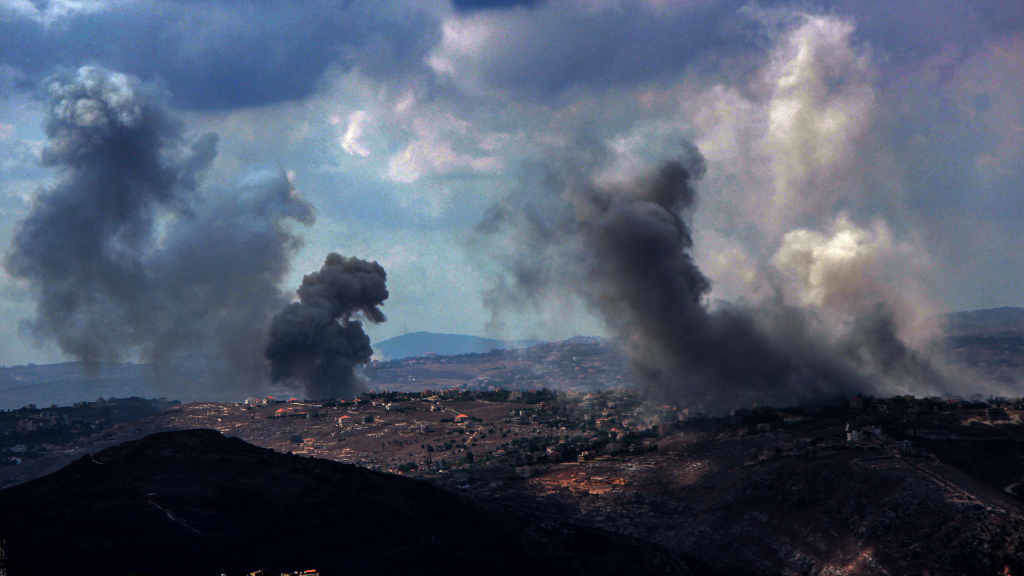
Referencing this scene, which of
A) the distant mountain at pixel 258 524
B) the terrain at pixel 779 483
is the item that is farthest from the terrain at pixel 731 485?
the distant mountain at pixel 258 524

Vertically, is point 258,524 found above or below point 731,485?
above

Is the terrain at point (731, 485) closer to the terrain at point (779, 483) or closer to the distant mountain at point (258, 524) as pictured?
the terrain at point (779, 483)

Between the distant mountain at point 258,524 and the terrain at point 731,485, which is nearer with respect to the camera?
the distant mountain at point 258,524

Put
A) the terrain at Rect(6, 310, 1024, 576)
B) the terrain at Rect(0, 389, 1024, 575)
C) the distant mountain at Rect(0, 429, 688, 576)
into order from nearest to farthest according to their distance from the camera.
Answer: the distant mountain at Rect(0, 429, 688, 576)
the terrain at Rect(6, 310, 1024, 576)
the terrain at Rect(0, 389, 1024, 575)

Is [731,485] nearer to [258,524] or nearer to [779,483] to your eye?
[779,483]

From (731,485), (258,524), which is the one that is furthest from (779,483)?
(258,524)

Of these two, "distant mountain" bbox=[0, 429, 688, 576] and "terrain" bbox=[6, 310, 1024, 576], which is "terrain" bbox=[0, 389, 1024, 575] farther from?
"distant mountain" bbox=[0, 429, 688, 576]

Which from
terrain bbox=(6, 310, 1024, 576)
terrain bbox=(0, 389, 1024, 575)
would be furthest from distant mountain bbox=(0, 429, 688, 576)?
terrain bbox=(0, 389, 1024, 575)

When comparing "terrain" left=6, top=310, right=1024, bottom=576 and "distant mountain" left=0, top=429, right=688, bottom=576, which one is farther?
"terrain" left=6, top=310, right=1024, bottom=576

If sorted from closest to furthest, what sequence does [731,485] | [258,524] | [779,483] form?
1. [258,524]
2. [779,483]
3. [731,485]
